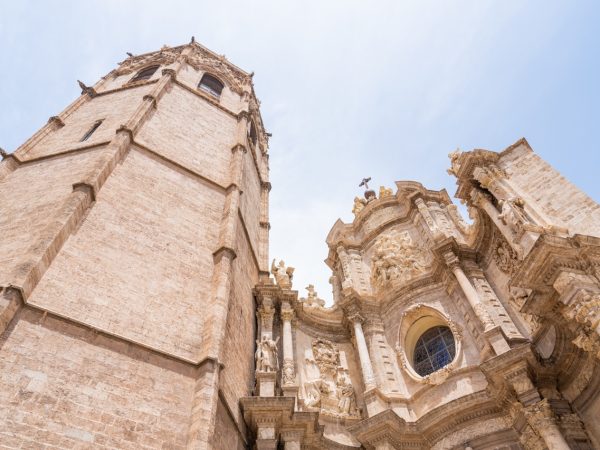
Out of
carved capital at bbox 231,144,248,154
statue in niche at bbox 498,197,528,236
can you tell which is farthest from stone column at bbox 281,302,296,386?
carved capital at bbox 231,144,248,154

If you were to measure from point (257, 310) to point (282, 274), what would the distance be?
186 centimetres

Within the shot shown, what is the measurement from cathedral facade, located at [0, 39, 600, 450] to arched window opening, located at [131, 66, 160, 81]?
4.77 metres

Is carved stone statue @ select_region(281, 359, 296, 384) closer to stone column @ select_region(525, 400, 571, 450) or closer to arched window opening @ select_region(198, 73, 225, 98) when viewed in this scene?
stone column @ select_region(525, 400, 571, 450)

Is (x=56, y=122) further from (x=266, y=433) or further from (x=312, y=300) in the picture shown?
(x=266, y=433)

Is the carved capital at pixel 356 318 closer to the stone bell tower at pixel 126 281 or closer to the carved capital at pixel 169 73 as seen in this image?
the stone bell tower at pixel 126 281

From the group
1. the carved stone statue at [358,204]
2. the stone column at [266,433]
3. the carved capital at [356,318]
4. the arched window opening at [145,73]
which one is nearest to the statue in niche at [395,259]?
the carved capital at [356,318]

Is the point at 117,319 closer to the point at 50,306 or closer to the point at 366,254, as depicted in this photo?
the point at 50,306

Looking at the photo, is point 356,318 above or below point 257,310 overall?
below

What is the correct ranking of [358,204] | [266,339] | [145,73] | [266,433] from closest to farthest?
[266,433] → [266,339] → [358,204] → [145,73]

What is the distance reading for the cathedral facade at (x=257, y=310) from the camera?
27.0 ft

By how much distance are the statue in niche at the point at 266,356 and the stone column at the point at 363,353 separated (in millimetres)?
2248

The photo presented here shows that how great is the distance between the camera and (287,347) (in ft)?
43.1

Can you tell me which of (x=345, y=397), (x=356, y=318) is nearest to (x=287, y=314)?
(x=356, y=318)

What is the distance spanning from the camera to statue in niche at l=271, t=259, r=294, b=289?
15.4 m
